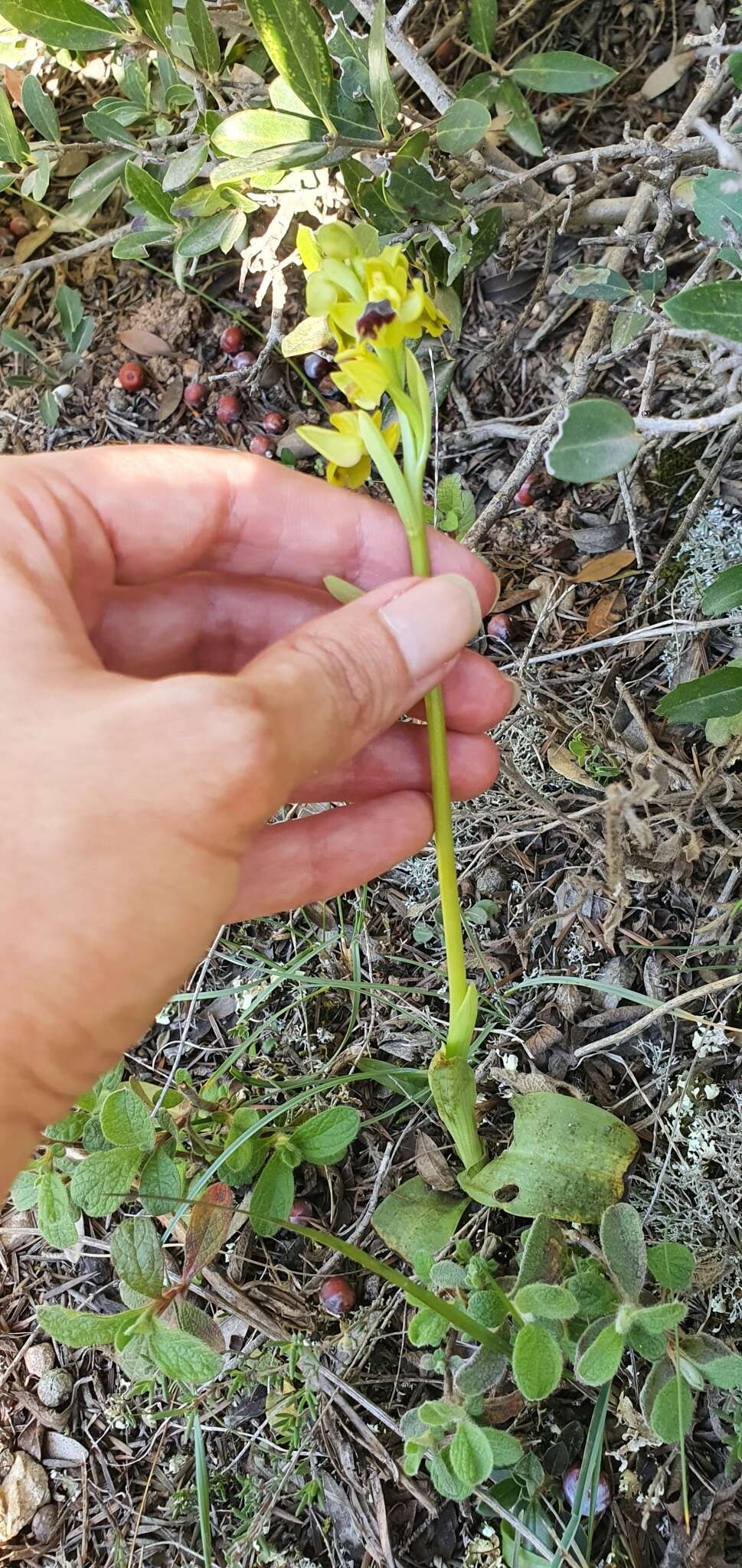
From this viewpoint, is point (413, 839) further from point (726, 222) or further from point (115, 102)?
point (115, 102)

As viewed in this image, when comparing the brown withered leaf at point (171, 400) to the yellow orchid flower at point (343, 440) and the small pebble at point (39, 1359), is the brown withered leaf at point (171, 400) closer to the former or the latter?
the yellow orchid flower at point (343, 440)

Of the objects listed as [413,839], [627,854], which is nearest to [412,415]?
[413,839]

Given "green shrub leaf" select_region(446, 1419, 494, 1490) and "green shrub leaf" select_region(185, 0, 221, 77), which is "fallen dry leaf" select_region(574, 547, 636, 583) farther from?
"green shrub leaf" select_region(446, 1419, 494, 1490)

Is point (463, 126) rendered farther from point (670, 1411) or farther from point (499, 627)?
point (670, 1411)

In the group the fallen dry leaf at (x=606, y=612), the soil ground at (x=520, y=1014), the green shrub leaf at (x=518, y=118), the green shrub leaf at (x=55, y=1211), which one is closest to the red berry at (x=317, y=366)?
the soil ground at (x=520, y=1014)

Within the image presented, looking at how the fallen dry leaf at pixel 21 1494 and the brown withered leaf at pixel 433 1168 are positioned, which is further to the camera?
the fallen dry leaf at pixel 21 1494

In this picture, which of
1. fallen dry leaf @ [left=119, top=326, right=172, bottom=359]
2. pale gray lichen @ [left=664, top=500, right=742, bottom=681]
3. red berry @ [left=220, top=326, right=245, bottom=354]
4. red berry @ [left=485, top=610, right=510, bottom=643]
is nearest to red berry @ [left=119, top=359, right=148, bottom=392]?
fallen dry leaf @ [left=119, top=326, right=172, bottom=359]
